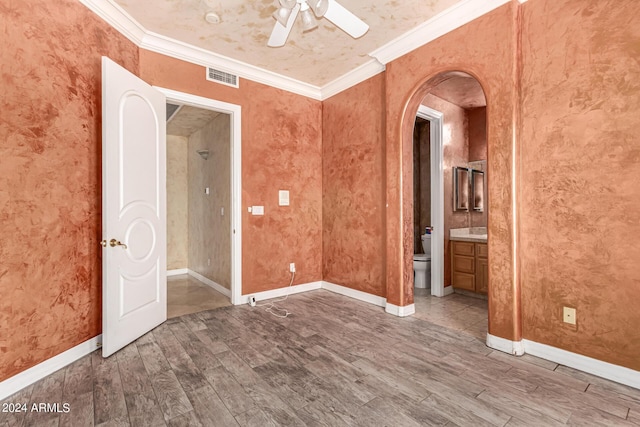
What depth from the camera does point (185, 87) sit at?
10.9 ft

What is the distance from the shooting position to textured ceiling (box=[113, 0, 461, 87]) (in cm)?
261

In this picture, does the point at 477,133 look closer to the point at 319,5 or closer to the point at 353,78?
the point at 353,78

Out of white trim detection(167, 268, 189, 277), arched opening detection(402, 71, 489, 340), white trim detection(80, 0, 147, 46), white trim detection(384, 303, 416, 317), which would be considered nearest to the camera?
white trim detection(80, 0, 147, 46)

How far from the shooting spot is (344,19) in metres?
2.06

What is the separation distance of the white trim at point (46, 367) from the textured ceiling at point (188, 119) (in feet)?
10.5

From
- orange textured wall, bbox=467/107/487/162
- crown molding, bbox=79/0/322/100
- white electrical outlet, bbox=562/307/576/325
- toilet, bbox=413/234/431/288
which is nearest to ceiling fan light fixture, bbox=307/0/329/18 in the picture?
crown molding, bbox=79/0/322/100

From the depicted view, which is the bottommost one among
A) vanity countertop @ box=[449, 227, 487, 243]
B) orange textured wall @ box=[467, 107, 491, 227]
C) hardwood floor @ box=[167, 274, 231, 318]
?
hardwood floor @ box=[167, 274, 231, 318]

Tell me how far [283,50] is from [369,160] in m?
1.66

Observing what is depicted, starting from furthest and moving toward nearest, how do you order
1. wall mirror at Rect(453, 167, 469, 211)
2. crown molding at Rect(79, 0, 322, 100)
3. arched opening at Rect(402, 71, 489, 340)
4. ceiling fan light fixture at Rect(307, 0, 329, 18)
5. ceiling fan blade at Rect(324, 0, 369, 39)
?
wall mirror at Rect(453, 167, 469, 211) < arched opening at Rect(402, 71, 489, 340) < crown molding at Rect(79, 0, 322, 100) < ceiling fan blade at Rect(324, 0, 369, 39) < ceiling fan light fixture at Rect(307, 0, 329, 18)

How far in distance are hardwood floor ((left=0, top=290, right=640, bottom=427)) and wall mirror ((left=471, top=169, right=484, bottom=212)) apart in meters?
2.50

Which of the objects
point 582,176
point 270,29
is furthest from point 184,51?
point 582,176

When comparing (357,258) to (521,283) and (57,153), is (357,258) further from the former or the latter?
(57,153)

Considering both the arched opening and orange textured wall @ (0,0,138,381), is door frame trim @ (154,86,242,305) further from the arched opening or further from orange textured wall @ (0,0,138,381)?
the arched opening

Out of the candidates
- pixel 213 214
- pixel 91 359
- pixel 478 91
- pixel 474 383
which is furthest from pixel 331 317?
pixel 478 91
